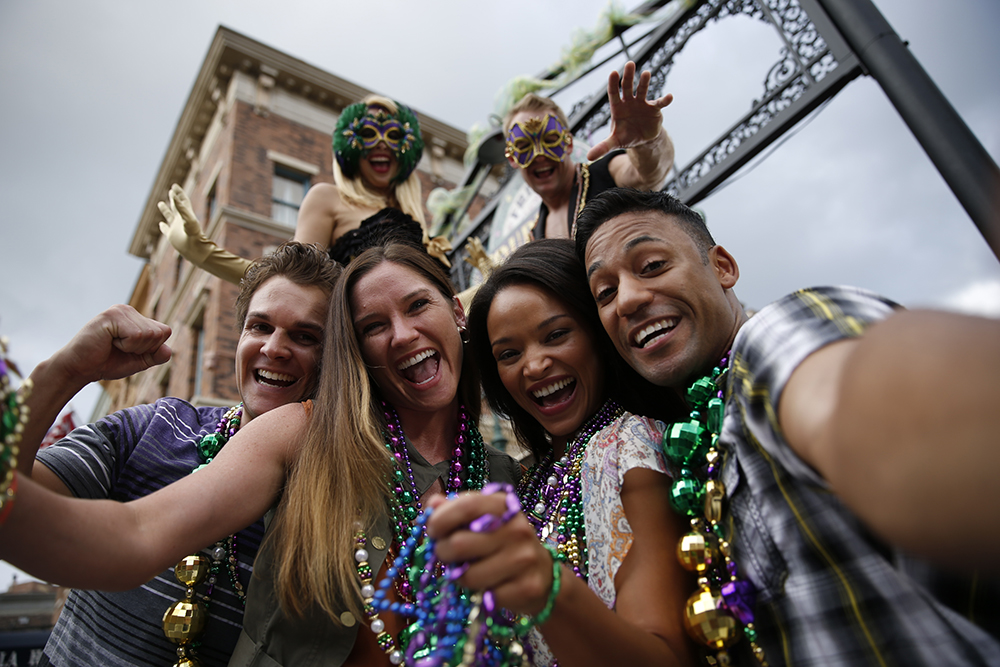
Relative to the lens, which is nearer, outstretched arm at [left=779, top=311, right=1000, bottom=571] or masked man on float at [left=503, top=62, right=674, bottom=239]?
outstretched arm at [left=779, top=311, right=1000, bottom=571]

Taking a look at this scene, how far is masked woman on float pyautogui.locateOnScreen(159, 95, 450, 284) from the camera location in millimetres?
3297

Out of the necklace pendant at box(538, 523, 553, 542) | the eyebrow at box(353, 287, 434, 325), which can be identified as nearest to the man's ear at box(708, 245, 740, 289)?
the necklace pendant at box(538, 523, 553, 542)

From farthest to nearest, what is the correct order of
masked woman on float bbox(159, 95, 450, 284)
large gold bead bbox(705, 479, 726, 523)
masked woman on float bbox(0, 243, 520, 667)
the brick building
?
the brick building < masked woman on float bbox(159, 95, 450, 284) < large gold bead bbox(705, 479, 726, 523) < masked woman on float bbox(0, 243, 520, 667)

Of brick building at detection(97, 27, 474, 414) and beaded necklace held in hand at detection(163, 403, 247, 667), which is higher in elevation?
brick building at detection(97, 27, 474, 414)

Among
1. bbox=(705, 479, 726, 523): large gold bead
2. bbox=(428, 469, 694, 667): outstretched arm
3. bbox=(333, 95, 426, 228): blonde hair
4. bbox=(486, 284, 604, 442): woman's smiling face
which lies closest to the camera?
bbox=(428, 469, 694, 667): outstretched arm

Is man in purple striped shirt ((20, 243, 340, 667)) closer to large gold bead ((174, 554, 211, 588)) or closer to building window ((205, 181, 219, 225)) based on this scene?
large gold bead ((174, 554, 211, 588))

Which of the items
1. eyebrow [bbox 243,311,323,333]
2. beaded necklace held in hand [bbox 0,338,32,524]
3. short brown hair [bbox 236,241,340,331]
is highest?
short brown hair [bbox 236,241,340,331]

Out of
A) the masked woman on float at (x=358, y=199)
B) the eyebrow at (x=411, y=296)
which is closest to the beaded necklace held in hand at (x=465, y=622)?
the eyebrow at (x=411, y=296)

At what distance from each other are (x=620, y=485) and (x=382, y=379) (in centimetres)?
104

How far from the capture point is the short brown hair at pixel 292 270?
2.37 meters

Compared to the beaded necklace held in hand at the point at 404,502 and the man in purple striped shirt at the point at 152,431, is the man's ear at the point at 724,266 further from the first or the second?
the man in purple striped shirt at the point at 152,431

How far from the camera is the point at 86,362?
5.53 ft

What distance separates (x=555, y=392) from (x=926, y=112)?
2.68 metres

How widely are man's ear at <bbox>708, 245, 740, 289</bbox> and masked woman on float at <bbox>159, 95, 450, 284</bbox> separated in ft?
6.12
